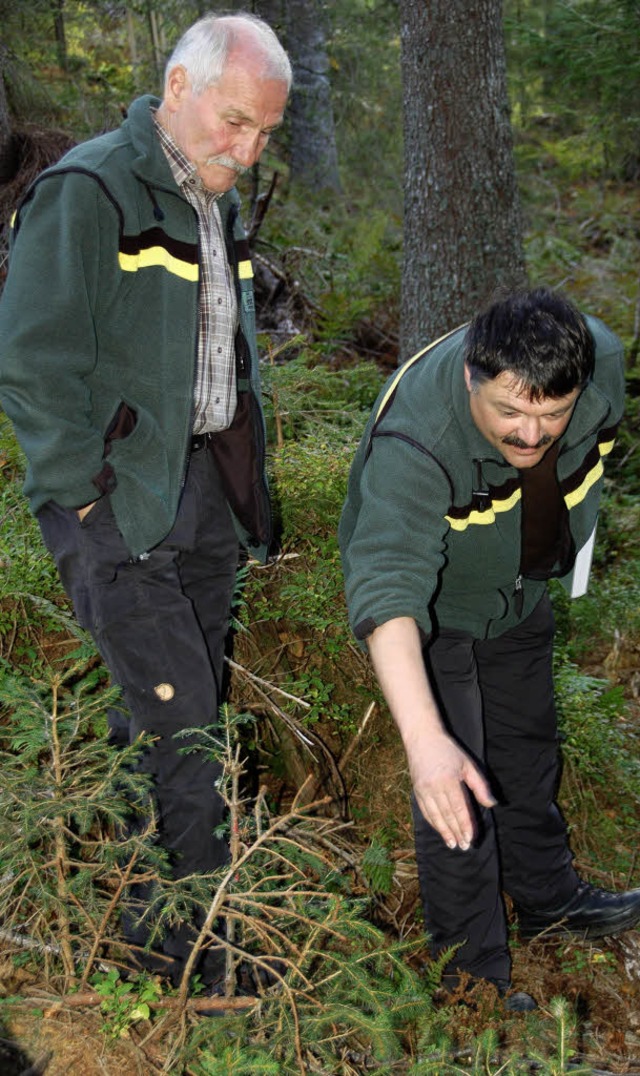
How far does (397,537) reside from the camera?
8.46 feet

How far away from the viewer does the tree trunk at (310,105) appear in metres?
9.11

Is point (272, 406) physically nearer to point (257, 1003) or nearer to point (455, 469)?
point (455, 469)

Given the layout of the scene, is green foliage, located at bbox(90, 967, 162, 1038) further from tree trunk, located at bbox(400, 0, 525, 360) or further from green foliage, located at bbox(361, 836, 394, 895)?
tree trunk, located at bbox(400, 0, 525, 360)

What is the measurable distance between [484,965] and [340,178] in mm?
9922

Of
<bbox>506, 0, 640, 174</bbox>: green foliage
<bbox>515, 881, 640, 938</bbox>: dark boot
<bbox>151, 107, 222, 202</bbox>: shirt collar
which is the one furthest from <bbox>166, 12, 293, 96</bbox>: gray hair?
<bbox>506, 0, 640, 174</bbox>: green foliage

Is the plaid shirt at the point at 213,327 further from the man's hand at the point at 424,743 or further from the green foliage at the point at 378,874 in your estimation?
the green foliage at the point at 378,874

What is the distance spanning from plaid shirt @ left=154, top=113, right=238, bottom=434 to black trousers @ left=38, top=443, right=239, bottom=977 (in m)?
0.45

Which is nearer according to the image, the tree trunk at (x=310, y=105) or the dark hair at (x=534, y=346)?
the dark hair at (x=534, y=346)

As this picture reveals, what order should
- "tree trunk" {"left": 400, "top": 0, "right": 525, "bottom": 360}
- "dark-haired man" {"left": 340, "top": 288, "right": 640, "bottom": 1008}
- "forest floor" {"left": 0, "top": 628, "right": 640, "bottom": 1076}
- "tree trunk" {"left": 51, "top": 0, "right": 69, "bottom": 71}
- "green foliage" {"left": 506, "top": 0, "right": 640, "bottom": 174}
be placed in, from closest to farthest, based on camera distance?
"forest floor" {"left": 0, "top": 628, "right": 640, "bottom": 1076} → "dark-haired man" {"left": 340, "top": 288, "right": 640, "bottom": 1008} → "tree trunk" {"left": 400, "top": 0, "right": 525, "bottom": 360} → "green foliage" {"left": 506, "top": 0, "right": 640, "bottom": 174} → "tree trunk" {"left": 51, "top": 0, "right": 69, "bottom": 71}

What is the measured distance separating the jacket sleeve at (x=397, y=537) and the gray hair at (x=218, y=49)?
118 centimetres

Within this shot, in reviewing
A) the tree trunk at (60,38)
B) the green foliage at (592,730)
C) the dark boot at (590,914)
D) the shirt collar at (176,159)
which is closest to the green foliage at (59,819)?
the shirt collar at (176,159)

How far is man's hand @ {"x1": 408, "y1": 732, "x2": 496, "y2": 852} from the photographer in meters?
2.19

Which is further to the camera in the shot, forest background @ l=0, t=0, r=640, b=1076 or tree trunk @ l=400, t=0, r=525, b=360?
tree trunk @ l=400, t=0, r=525, b=360

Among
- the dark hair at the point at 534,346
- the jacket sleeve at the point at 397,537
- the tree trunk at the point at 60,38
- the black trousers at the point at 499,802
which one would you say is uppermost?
the tree trunk at the point at 60,38
